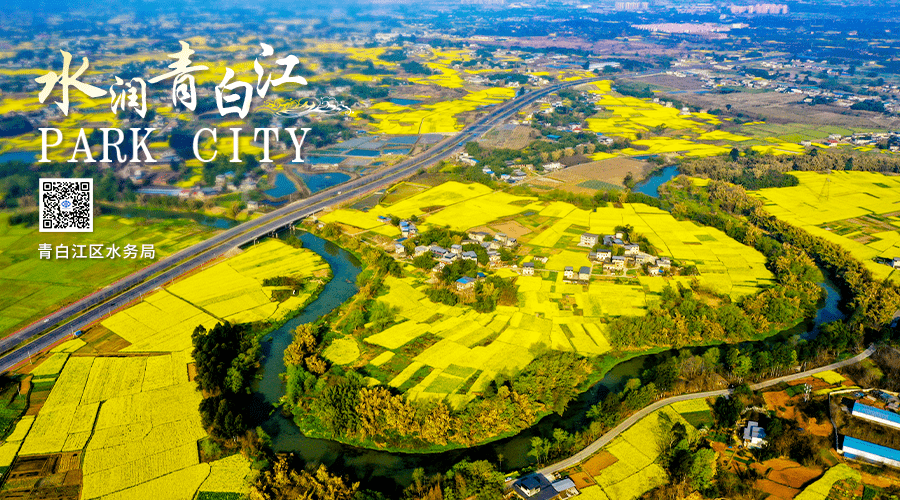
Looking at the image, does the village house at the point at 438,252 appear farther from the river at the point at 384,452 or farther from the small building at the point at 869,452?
the small building at the point at 869,452

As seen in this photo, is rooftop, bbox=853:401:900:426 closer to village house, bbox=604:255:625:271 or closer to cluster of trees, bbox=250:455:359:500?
village house, bbox=604:255:625:271

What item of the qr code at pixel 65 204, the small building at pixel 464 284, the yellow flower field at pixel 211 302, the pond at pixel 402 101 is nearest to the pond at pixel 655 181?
the small building at pixel 464 284

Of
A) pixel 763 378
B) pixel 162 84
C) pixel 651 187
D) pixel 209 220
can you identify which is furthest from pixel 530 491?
pixel 162 84

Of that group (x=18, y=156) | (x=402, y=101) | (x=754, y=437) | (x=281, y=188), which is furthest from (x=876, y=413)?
(x=402, y=101)

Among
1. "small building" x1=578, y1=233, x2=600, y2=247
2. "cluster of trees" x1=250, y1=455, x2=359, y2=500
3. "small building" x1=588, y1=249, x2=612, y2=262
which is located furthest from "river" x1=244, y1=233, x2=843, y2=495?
"small building" x1=578, y1=233, x2=600, y2=247

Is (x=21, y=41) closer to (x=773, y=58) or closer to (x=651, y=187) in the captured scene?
(x=651, y=187)
